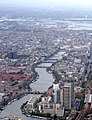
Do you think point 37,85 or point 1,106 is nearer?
point 1,106

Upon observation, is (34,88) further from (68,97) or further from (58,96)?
(68,97)

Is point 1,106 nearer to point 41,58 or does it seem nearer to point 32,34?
point 41,58

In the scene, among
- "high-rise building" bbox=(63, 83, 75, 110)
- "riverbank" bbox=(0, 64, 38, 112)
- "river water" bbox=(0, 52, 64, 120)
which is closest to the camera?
"river water" bbox=(0, 52, 64, 120)

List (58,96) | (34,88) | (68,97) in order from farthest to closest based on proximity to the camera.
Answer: (34,88) < (58,96) < (68,97)

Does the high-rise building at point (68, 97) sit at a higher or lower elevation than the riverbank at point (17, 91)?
higher

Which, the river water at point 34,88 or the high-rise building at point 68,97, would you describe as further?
the high-rise building at point 68,97

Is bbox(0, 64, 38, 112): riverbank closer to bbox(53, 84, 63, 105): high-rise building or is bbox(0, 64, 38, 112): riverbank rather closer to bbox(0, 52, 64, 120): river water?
bbox(0, 52, 64, 120): river water

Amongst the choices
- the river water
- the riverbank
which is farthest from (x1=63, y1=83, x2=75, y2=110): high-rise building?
the riverbank

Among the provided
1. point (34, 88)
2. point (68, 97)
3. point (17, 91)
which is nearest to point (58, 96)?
point (68, 97)

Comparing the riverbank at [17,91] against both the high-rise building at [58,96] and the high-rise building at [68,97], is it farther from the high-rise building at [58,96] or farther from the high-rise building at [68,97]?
the high-rise building at [68,97]

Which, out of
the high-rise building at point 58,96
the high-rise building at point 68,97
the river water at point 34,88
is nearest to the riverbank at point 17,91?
the river water at point 34,88

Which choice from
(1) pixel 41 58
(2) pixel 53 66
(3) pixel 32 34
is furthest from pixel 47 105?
(3) pixel 32 34
